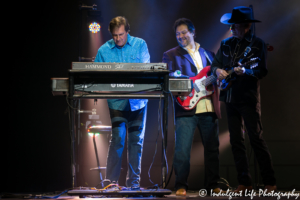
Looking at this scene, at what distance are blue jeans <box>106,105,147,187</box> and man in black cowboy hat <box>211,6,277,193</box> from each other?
984 millimetres

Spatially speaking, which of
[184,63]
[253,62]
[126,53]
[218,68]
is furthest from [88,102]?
[253,62]

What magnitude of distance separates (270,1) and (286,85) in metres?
1.40

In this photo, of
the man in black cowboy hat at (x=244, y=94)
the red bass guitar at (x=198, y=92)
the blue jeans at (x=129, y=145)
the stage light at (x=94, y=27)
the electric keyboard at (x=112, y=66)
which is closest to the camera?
the electric keyboard at (x=112, y=66)

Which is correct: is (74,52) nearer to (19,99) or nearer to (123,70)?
(19,99)

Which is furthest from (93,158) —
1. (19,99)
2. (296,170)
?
(296,170)

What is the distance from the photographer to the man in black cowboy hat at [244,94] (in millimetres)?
2959

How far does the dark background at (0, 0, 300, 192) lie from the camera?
4.64 meters

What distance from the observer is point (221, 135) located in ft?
15.6

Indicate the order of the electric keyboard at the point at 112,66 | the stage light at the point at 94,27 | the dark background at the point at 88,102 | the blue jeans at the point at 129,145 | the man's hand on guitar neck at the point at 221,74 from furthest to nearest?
1. the stage light at the point at 94,27
2. the dark background at the point at 88,102
3. the man's hand on guitar neck at the point at 221,74
4. the blue jeans at the point at 129,145
5. the electric keyboard at the point at 112,66

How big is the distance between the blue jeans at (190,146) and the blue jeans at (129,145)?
492mm

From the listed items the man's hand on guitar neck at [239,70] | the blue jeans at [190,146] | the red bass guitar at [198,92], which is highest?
the man's hand on guitar neck at [239,70]

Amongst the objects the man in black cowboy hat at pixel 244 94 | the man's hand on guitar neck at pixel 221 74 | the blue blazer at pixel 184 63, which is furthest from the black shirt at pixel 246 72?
the blue blazer at pixel 184 63

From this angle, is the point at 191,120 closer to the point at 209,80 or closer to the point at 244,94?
the point at 209,80

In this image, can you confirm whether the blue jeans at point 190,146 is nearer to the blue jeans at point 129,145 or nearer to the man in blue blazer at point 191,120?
the man in blue blazer at point 191,120
